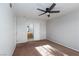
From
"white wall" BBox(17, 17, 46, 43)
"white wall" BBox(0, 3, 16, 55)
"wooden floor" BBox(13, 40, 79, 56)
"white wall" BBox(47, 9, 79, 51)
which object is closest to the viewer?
"white wall" BBox(0, 3, 16, 55)

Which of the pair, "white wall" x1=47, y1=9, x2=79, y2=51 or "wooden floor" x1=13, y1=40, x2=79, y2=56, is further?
"white wall" x1=47, y1=9, x2=79, y2=51

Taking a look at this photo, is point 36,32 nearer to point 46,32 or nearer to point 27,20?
point 46,32

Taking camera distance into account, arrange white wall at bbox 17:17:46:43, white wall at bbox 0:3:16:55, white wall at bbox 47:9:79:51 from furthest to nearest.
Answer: white wall at bbox 17:17:46:43, white wall at bbox 47:9:79:51, white wall at bbox 0:3:16:55

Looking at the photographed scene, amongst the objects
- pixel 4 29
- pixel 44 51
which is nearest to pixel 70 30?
pixel 44 51

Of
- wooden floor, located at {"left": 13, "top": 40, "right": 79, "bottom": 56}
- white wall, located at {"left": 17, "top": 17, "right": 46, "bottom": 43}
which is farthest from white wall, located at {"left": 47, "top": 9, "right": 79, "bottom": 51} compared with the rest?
white wall, located at {"left": 17, "top": 17, "right": 46, "bottom": 43}

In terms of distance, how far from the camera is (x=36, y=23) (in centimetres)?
840

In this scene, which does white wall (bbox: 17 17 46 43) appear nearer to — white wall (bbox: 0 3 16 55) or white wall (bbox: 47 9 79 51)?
white wall (bbox: 47 9 79 51)

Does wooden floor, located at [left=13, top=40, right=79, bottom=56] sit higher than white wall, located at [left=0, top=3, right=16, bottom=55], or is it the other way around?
white wall, located at [left=0, top=3, right=16, bottom=55]

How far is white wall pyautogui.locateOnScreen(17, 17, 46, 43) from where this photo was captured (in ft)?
22.3

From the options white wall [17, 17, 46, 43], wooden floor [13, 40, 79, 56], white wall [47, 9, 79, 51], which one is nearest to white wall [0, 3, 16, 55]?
wooden floor [13, 40, 79, 56]

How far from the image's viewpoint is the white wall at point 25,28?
6.78 m

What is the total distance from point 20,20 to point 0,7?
5.16m

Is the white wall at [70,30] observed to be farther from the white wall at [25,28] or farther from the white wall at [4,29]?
the white wall at [4,29]

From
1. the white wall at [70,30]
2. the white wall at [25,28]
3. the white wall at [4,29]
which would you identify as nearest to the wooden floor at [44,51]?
the white wall at [70,30]
